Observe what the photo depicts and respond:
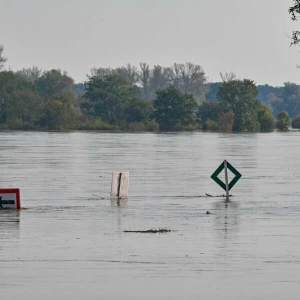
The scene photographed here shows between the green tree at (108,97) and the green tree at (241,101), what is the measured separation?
690 inches

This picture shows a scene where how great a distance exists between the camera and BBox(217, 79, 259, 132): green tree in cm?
15800

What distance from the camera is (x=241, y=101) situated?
521 feet

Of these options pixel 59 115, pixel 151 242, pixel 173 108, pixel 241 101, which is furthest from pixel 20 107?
pixel 151 242

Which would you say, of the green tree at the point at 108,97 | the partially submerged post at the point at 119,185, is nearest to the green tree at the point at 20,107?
the green tree at the point at 108,97

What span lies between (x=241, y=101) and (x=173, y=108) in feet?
33.9

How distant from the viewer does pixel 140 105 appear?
6422 inches

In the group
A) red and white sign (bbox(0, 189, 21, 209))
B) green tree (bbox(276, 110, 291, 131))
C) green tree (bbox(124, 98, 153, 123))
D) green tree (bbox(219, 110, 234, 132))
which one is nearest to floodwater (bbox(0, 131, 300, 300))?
red and white sign (bbox(0, 189, 21, 209))

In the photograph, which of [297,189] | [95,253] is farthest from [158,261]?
[297,189]

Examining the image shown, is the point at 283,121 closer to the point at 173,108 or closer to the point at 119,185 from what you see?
the point at 173,108

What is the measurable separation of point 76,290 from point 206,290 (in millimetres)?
1556

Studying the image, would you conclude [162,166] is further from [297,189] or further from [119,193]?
[119,193]

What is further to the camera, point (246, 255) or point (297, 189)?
point (297, 189)

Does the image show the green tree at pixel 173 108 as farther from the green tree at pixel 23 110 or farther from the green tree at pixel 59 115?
the green tree at pixel 23 110

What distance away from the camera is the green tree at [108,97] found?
170500 millimetres
